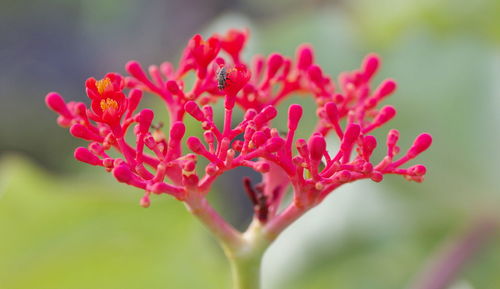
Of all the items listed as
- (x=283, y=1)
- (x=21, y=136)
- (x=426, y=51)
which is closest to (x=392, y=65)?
(x=426, y=51)

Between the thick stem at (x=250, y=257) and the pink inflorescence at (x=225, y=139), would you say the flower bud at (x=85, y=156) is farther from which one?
the thick stem at (x=250, y=257)

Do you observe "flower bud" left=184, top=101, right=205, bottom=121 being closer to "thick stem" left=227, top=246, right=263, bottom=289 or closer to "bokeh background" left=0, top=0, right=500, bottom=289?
"thick stem" left=227, top=246, right=263, bottom=289

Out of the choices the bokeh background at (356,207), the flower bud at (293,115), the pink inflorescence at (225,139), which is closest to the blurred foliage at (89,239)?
the bokeh background at (356,207)

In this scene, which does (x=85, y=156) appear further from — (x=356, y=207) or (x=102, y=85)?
(x=356, y=207)

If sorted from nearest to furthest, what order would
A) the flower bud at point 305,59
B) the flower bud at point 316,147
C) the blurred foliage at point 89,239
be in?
1. the flower bud at point 316,147
2. the flower bud at point 305,59
3. the blurred foliage at point 89,239

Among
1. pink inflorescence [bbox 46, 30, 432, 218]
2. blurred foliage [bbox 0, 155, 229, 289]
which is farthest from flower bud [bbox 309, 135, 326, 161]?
blurred foliage [bbox 0, 155, 229, 289]

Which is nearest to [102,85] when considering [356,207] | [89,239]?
[89,239]

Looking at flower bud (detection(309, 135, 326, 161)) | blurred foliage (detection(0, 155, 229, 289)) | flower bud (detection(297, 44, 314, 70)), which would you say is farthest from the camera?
blurred foliage (detection(0, 155, 229, 289))

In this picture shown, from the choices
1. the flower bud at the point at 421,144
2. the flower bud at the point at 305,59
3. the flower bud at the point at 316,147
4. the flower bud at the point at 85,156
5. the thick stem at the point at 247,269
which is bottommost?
the thick stem at the point at 247,269

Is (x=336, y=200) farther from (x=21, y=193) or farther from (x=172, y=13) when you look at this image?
(x=172, y=13)
